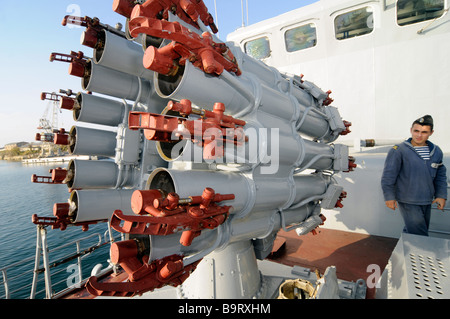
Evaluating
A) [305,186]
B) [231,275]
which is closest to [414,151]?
[305,186]

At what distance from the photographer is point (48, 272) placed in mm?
3316

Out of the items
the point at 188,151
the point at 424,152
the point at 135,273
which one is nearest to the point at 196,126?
the point at 188,151

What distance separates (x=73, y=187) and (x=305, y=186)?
2.78 m

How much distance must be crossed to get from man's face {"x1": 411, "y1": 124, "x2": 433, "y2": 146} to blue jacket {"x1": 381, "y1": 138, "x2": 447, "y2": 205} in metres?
0.10

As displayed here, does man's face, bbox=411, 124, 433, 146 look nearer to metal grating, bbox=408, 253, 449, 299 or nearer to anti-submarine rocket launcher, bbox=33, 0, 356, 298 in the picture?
anti-submarine rocket launcher, bbox=33, 0, 356, 298

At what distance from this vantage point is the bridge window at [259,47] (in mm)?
6565

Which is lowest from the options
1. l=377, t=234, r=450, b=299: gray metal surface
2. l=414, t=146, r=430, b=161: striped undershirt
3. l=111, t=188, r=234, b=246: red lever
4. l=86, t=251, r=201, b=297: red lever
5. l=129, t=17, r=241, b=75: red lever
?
l=377, t=234, r=450, b=299: gray metal surface

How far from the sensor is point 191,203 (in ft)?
5.59

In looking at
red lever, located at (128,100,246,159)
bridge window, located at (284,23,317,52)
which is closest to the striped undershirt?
red lever, located at (128,100,246,159)

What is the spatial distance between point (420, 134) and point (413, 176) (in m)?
0.59

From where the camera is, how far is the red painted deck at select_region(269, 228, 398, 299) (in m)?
3.85
